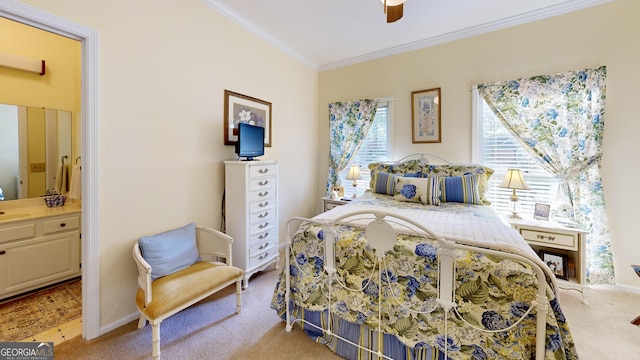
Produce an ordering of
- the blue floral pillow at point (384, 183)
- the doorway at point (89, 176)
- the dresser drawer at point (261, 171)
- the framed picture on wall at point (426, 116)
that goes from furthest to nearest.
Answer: the framed picture on wall at point (426, 116)
the blue floral pillow at point (384, 183)
the dresser drawer at point (261, 171)
the doorway at point (89, 176)

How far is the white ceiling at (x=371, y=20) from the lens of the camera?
2635mm

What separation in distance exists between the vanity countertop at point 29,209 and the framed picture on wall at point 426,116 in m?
4.19

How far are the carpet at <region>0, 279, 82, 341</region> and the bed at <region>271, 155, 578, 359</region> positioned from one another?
183 centimetres

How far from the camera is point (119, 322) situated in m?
1.98

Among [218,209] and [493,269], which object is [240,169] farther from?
[493,269]

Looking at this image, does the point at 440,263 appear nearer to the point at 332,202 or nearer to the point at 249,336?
the point at 249,336

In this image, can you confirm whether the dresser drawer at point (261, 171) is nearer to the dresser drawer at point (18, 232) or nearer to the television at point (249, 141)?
the television at point (249, 141)

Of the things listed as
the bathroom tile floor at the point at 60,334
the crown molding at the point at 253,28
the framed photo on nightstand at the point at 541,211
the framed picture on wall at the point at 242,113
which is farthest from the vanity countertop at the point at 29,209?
the framed photo on nightstand at the point at 541,211

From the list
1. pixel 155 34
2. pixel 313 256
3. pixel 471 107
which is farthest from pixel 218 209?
pixel 471 107

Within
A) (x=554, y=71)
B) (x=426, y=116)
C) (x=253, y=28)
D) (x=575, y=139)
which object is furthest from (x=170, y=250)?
(x=554, y=71)

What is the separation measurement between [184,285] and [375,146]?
3.13m

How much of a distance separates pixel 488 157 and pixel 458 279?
245cm

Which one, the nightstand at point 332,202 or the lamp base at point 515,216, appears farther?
the nightstand at point 332,202

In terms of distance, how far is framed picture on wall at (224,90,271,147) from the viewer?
279 centimetres
